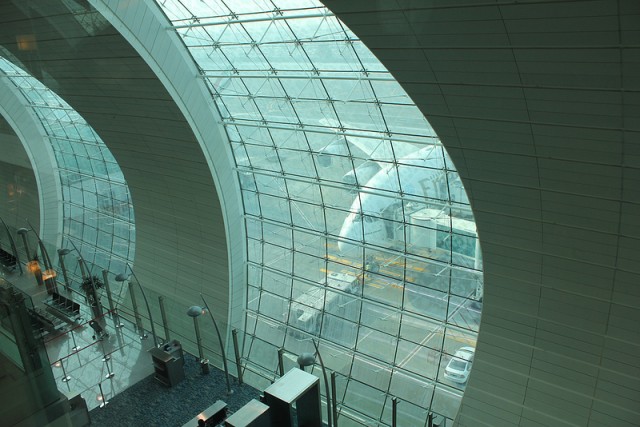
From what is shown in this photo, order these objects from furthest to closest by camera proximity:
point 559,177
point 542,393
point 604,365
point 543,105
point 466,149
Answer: point 542,393 → point 604,365 → point 466,149 → point 559,177 → point 543,105

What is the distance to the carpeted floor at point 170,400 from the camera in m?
8.31

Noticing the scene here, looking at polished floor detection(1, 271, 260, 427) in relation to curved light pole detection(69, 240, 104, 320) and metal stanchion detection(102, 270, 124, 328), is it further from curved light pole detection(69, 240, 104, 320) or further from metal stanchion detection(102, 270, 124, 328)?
curved light pole detection(69, 240, 104, 320)

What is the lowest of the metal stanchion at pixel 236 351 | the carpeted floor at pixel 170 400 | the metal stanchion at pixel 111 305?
the carpeted floor at pixel 170 400

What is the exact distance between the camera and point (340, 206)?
63.3 feet

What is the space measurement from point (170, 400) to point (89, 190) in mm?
22432

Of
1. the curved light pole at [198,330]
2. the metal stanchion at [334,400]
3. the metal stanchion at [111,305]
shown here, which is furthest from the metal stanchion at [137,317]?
the metal stanchion at [334,400]

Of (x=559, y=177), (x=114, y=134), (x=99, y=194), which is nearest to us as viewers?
(x=559, y=177)

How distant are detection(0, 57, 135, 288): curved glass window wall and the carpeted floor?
62.1 ft

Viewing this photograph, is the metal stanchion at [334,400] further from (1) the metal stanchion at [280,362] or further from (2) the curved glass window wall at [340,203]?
(2) the curved glass window wall at [340,203]

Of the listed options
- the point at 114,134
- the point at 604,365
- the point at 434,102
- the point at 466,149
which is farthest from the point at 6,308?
the point at 114,134

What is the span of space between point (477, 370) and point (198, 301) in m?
12.1

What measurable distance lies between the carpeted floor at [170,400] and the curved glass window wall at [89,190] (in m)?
18.9

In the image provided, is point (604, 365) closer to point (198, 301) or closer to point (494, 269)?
point (494, 269)

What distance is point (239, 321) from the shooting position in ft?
70.1
